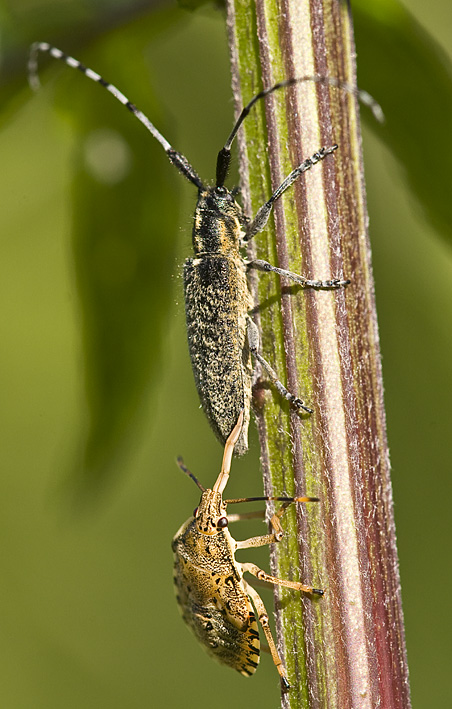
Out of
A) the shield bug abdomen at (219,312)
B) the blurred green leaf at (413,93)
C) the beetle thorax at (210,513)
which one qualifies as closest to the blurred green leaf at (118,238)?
the shield bug abdomen at (219,312)

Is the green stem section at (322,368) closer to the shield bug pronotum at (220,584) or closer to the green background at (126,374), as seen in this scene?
the green background at (126,374)

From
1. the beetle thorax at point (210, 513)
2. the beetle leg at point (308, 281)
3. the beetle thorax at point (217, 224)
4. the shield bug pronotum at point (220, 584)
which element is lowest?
the shield bug pronotum at point (220, 584)

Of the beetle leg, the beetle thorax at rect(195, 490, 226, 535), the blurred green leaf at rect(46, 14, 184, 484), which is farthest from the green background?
the beetle leg

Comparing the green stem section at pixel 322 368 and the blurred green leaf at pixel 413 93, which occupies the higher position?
the blurred green leaf at pixel 413 93

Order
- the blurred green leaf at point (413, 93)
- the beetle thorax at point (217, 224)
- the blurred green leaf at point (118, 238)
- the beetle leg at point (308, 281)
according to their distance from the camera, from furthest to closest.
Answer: the beetle thorax at point (217, 224) < the blurred green leaf at point (118, 238) < the blurred green leaf at point (413, 93) < the beetle leg at point (308, 281)

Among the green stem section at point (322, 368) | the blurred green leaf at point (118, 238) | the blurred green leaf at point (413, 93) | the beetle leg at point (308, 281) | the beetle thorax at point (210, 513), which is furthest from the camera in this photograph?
the beetle thorax at point (210, 513)

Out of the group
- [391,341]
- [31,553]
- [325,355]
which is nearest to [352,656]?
[325,355]

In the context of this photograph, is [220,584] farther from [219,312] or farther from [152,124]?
[152,124]

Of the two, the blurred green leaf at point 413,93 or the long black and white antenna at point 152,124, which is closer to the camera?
the long black and white antenna at point 152,124
